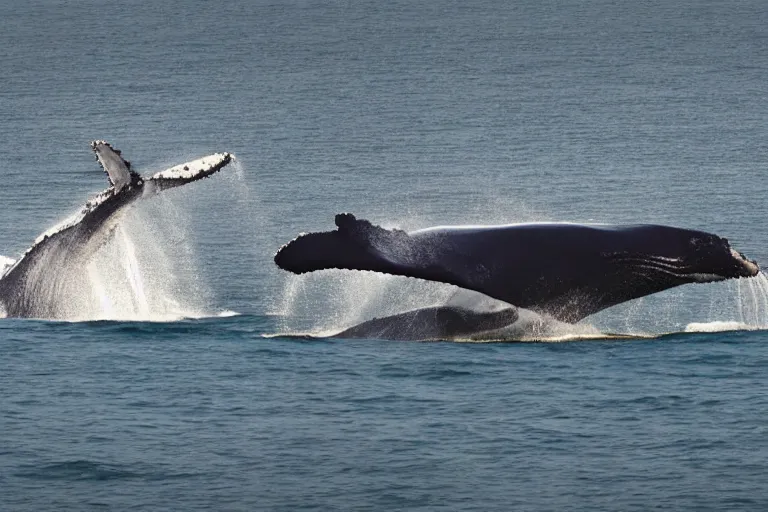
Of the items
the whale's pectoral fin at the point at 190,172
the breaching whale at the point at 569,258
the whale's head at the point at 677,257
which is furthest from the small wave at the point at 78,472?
the whale's head at the point at 677,257

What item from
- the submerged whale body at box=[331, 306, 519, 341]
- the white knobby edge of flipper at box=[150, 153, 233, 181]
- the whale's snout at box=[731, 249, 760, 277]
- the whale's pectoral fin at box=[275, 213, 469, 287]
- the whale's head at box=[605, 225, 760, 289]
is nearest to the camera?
the whale's pectoral fin at box=[275, 213, 469, 287]

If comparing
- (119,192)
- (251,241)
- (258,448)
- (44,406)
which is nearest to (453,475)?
(258,448)

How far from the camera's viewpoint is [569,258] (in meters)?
28.0

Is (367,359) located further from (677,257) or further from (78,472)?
(78,472)

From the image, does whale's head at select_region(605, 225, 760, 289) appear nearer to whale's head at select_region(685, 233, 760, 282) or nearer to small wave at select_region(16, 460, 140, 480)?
whale's head at select_region(685, 233, 760, 282)

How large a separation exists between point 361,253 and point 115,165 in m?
6.37

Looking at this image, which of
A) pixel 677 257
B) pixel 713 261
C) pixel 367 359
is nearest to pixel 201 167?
pixel 367 359

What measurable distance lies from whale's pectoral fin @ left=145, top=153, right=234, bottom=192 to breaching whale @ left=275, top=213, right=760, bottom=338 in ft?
14.0

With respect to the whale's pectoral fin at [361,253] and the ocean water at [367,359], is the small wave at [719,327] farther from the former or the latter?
the whale's pectoral fin at [361,253]

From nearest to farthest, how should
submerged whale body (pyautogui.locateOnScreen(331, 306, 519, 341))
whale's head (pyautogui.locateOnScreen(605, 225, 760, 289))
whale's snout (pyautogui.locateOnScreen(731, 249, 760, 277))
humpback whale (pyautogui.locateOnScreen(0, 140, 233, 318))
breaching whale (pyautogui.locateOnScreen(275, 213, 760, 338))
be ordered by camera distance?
breaching whale (pyautogui.locateOnScreen(275, 213, 760, 338))
whale's head (pyautogui.locateOnScreen(605, 225, 760, 289))
whale's snout (pyautogui.locateOnScreen(731, 249, 760, 277))
submerged whale body (pyautogui.locateOnScreen(331, 306, 519, 341))
humpback whale (pyautogui.locateOnScreen(0, 140, 233, 318))

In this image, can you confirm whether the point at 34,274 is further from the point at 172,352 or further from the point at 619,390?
the point at 619,390

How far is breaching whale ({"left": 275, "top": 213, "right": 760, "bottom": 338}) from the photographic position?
27547 millimetres

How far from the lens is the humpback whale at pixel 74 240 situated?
31281 mm

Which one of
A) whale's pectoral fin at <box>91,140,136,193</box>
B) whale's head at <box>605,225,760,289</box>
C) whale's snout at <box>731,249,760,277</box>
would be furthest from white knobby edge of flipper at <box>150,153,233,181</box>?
whale's snout at <box>731,249,760,277</box>
